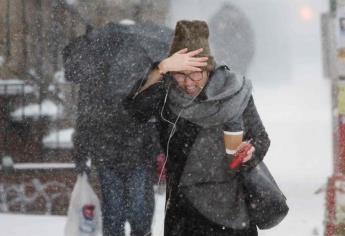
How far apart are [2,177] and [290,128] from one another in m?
11.3

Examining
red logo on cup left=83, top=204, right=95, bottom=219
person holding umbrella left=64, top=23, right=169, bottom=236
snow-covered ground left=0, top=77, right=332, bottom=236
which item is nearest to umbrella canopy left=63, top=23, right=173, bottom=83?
person holding umbrella left=64, top=23, right=169, bottom=236

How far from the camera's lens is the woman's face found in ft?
12.2

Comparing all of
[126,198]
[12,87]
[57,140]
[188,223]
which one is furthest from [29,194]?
[188,223]

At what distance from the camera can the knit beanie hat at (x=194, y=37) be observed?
12.1 ft

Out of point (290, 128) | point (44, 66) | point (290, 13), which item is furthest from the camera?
point (290, 13)

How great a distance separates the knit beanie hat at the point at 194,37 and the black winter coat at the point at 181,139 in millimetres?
235

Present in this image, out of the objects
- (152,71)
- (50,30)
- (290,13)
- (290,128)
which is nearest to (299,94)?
(290,128)

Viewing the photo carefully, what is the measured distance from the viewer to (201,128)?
3.75 meters

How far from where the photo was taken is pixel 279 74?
87.5 feet

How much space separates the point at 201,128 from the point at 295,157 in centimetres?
1142

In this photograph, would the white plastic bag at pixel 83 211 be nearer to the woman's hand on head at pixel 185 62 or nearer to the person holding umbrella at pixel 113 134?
the person holding umbrella at pixel 113 134

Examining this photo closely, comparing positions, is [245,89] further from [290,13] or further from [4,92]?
[290,13]

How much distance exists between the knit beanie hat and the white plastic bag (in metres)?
2.12

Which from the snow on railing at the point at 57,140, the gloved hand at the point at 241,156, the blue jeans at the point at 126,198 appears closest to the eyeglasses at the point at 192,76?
the gloved hand at the point at 241,156
